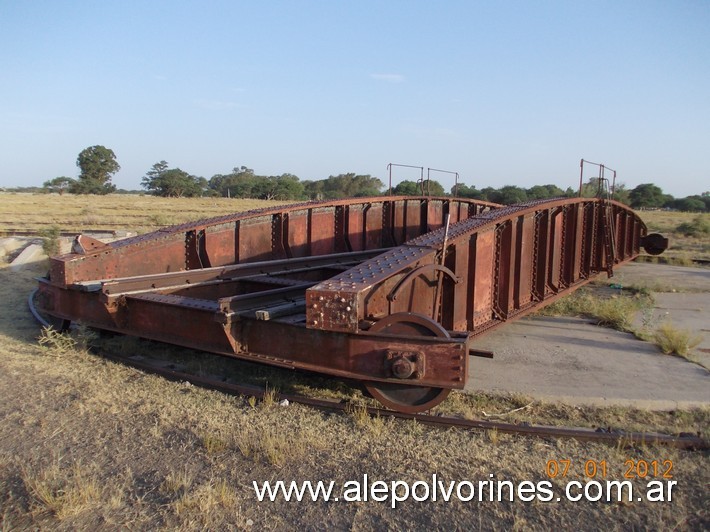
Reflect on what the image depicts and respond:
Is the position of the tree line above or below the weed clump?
above

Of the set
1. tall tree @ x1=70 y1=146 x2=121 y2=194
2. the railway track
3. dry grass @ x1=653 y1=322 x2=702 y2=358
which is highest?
tall tree @ x1=70 y1=146 x2=121 y2=194

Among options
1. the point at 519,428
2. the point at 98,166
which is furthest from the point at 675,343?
the point at 98,166

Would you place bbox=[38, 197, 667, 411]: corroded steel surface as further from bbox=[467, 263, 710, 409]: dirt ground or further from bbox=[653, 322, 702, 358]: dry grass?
bbox=[653, 322, 702, 358]: dry grass

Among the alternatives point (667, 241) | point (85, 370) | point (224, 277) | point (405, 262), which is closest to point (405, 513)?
point (405, 262)

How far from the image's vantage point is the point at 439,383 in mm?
4551

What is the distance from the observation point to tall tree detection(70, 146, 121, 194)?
80900mm

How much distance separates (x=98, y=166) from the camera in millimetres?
82062

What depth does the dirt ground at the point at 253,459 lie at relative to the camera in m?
3.31

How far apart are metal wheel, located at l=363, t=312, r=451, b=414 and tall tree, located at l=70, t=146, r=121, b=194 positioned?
268 feet

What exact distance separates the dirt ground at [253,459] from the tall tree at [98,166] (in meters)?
80.9

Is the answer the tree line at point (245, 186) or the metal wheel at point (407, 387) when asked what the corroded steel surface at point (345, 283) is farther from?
the tree line at point (245, 186)

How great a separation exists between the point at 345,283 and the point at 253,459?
1.57m

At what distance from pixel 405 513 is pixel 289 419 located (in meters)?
1.59

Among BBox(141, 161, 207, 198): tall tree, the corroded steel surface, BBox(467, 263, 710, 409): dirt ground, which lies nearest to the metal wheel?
the corroded steel surface
